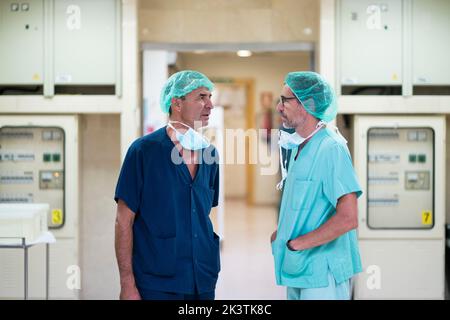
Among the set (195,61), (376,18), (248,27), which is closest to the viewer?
(376,18)

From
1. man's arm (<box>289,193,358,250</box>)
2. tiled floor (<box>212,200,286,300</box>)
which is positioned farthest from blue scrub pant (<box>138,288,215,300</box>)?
tiled floor (<box>212,200,286,300</box>)

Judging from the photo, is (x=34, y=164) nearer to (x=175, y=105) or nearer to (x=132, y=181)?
(x=175, y=105)

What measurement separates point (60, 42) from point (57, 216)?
3.76 feet

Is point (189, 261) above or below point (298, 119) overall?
below

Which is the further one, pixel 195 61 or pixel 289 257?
pixel 195 61

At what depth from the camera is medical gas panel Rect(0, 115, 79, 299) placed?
14.7ft

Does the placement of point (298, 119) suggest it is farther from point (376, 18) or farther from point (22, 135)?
point (22, 135)

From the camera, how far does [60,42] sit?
14.3 feet

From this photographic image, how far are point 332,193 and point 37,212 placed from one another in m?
1.94

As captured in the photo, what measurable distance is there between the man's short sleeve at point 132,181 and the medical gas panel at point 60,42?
6.12 ft

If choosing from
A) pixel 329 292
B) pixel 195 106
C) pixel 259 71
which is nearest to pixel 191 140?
pixel 195 106

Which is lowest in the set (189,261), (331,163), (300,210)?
(189,261)

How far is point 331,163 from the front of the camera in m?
2.51
